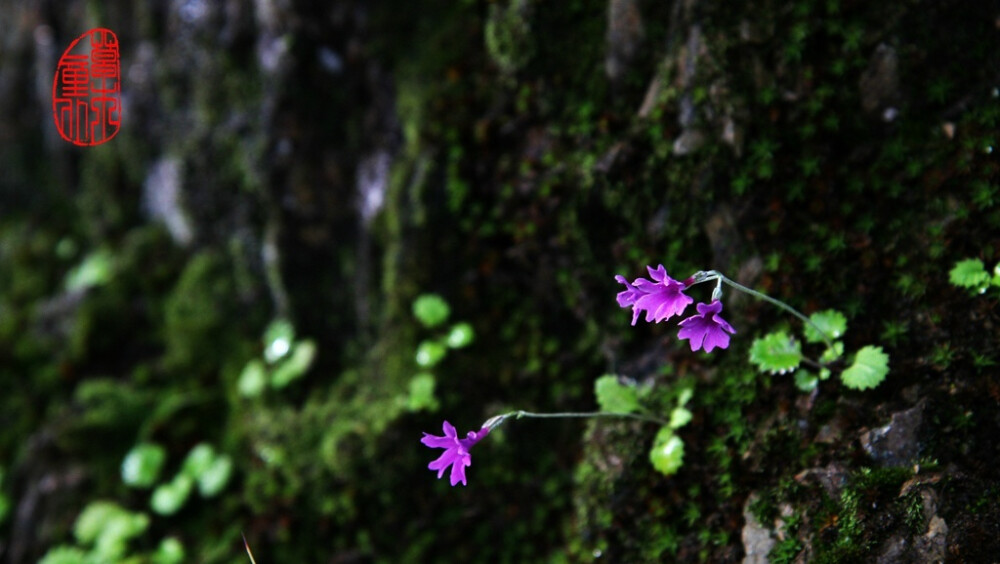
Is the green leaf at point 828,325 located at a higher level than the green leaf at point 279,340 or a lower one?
lower

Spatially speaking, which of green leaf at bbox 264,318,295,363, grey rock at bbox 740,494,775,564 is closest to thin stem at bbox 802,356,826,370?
grey rock at bbox 740,494,775,564

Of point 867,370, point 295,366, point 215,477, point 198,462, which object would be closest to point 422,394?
point 295,366

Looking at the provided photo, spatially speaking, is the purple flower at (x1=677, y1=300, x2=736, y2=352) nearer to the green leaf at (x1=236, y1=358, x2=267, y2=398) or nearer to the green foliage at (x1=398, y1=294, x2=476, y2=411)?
the green foliage at (x1=398, y1=294, x2=476, y2=411)

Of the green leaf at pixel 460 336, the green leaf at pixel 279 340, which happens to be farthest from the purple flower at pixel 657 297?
the green leaf at pixel 279 340

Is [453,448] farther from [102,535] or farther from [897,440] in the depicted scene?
[102,535]

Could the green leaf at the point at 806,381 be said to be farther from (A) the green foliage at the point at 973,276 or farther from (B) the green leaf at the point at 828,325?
(A) the green foliage at the point at 973,276

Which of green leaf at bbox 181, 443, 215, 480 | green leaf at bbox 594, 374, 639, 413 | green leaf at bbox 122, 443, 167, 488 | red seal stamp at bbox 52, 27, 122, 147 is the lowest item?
green leaf at bbox 594, 374, 639, 413
